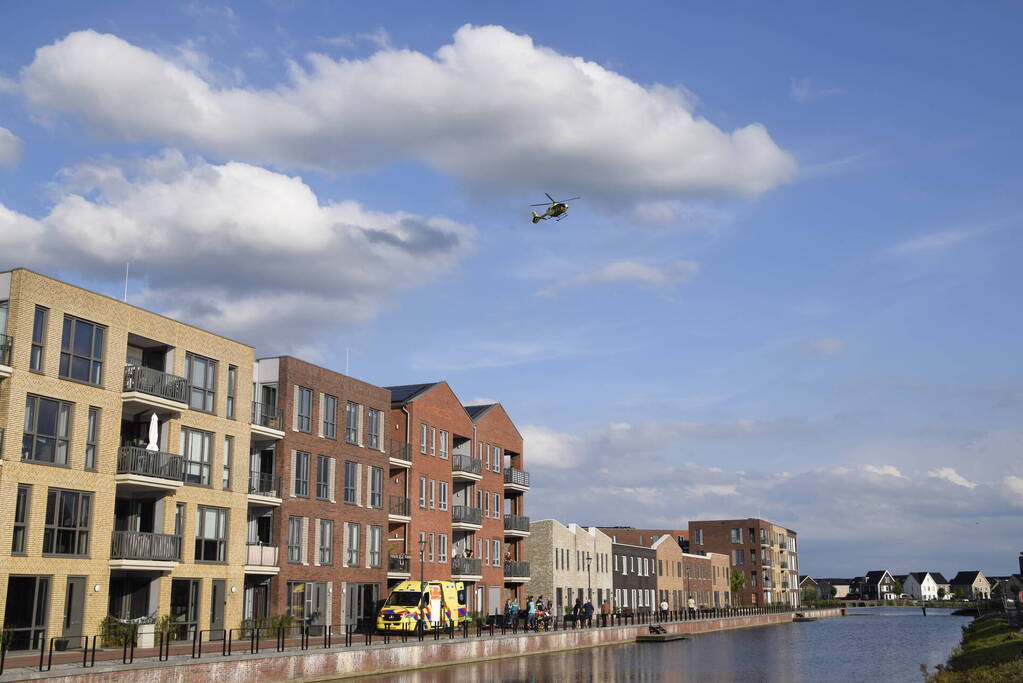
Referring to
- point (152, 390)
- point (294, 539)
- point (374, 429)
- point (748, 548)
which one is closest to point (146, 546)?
point (152, 390)

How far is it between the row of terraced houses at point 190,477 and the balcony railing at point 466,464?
3.31ft

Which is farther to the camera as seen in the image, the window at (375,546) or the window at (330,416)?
the window at (375,546)

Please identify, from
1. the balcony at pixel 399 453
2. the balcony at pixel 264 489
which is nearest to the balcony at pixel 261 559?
the balcony at pixel 264 489

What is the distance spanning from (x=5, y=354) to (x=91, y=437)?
425 cm

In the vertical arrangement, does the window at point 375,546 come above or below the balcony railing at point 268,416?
below

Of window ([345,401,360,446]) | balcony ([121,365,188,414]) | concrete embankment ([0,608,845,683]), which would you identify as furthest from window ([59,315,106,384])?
window ([345,401,360,446])

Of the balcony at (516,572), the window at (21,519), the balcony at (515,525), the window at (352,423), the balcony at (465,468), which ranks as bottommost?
the balcony at (516,572)

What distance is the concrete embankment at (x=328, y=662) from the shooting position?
1007 inches

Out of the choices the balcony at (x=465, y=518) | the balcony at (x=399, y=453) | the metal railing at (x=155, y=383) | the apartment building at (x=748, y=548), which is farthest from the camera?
the apartment building at (x=748, y=548)

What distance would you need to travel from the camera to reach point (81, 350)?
34.6 m

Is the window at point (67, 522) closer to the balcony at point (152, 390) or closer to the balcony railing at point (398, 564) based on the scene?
the balcony at point (152, 390)

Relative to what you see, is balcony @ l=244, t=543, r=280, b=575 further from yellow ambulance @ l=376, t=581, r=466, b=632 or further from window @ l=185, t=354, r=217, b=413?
window @ l=185, t=354, r=217, b=413

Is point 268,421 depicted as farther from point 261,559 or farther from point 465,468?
point 465,468

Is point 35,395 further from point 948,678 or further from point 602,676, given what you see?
point 948,678
